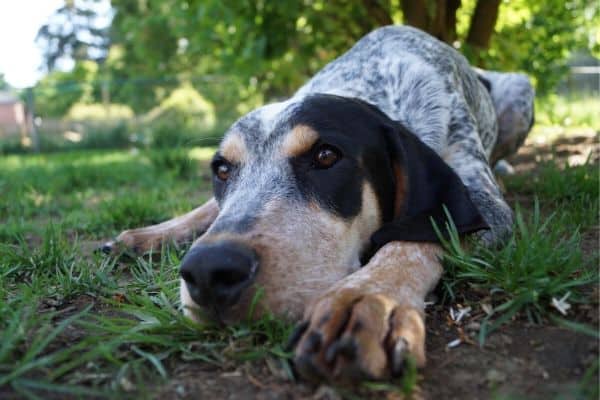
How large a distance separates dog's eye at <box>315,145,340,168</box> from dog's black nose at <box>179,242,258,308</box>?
2.35 feet

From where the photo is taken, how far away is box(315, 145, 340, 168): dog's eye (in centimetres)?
244

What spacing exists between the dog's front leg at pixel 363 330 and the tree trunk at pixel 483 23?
19.0 feet

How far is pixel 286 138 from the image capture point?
8.29ft

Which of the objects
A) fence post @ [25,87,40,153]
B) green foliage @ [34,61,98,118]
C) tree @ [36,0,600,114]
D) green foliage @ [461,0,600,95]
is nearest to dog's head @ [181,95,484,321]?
tree @ [36,0,600,114]

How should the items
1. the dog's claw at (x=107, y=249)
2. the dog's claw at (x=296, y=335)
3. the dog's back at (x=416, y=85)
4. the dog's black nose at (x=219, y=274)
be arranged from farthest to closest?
the dog's back at (x=416, y=85)
the dog's claw at (x=107, y=249)
the dog's black nose at (x=219, y=274)
the dog's claw at (x=296, y=335)

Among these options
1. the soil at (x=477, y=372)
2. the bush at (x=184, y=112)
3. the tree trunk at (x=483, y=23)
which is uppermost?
the tree trunk at (x=483, y=23)

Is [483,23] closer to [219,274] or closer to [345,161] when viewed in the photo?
[345,161]

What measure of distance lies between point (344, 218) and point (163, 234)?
1.50 metres

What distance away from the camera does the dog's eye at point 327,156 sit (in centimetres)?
244

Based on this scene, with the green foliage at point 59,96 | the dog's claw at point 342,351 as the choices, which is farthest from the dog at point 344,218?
the green foliage at point 59,96

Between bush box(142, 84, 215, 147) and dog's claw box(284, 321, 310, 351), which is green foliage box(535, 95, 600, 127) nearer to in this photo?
bush box(142, 84, 215, 147)

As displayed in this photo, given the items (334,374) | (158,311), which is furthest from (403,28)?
(334,374)

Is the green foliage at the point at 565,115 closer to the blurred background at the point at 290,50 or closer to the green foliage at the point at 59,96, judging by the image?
the blurred background at the point at 290,50

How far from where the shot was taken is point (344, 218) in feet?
7.67
